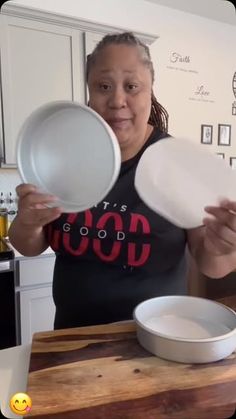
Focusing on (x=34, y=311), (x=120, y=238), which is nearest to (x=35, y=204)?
(x=120, y=238)

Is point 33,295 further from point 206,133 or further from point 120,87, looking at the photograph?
point 206,133

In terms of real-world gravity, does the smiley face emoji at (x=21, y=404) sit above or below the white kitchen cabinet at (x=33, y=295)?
above

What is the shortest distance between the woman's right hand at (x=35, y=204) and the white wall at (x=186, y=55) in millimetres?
1596

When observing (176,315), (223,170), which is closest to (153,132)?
(223,170)

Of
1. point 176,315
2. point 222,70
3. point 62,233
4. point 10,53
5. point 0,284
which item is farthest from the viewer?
point 222,70

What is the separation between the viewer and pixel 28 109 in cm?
162

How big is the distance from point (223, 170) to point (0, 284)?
1.16m

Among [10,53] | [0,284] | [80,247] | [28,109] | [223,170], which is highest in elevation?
[10,53]

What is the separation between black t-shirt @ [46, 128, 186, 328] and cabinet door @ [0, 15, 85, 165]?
107cm

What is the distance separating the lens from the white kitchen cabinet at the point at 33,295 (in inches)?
58.2

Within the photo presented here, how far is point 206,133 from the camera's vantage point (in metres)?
2.43

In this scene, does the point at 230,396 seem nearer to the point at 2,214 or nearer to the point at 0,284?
the point at 0,284

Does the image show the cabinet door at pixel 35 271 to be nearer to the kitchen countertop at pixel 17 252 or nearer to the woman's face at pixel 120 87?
the kitchen countertop at pixel 17 252

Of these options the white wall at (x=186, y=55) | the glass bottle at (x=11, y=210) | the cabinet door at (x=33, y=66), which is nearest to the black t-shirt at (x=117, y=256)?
the cabinet door at (x=33, y=66)
